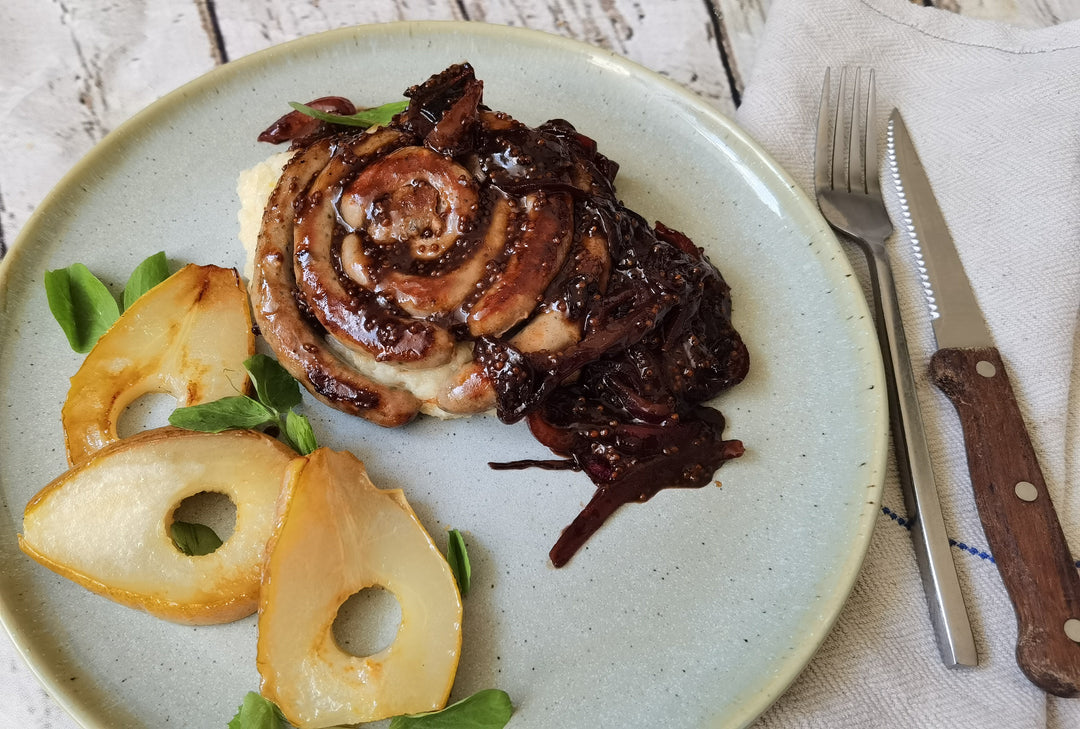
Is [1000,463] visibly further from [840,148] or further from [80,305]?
[80,305]

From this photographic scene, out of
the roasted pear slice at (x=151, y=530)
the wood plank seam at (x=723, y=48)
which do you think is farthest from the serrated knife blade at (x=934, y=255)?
the roasted pear slice at (x=151, y=530)

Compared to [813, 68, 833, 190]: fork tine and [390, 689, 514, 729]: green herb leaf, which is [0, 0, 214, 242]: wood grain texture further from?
[813, 68, 833, 190]: fork tine

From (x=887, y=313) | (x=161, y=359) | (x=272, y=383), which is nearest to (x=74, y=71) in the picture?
(x=161, y=359)

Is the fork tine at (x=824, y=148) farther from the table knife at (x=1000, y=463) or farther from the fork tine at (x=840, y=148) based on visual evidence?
the table knife at (x=1000, y=463)

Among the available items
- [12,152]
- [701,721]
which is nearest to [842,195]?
[701,721]

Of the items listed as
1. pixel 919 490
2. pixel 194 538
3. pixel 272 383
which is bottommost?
pixel 919 490
